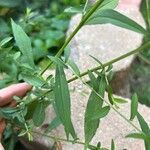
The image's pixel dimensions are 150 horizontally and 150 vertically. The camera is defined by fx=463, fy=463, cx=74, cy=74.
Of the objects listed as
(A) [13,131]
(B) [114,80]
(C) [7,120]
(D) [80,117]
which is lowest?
(B) [114,80]

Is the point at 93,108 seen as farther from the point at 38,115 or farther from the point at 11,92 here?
the point at 11,92

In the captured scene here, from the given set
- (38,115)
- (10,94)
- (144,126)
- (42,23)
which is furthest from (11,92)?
(42,23)

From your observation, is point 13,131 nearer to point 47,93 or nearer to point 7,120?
point 7,120

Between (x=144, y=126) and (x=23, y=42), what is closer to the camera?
(x=144, y=126)

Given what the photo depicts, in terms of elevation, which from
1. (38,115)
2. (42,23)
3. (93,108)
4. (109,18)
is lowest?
(42,23)

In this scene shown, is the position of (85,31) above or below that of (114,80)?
above

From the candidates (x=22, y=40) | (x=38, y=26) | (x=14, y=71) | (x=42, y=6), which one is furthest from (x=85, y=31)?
(x=22, y=40)

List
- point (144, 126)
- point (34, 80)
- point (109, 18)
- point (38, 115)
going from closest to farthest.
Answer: point (109, 18) < point (144, 126) < point (34, 80) < point (38, 115)

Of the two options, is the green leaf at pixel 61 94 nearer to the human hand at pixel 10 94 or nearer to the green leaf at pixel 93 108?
the green leaf at pixel 93 108
